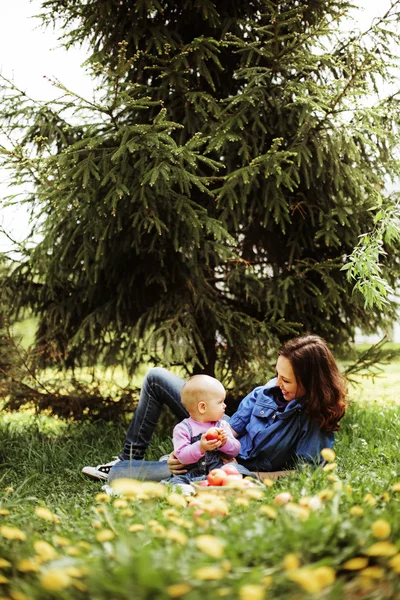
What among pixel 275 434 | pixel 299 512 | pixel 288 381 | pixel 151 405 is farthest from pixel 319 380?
pixel 299 512

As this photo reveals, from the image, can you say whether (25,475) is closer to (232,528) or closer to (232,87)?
(232,528)

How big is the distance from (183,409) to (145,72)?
242 cm

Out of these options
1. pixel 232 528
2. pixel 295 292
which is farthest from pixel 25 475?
pixel 232 528

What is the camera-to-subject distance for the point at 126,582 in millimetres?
1379

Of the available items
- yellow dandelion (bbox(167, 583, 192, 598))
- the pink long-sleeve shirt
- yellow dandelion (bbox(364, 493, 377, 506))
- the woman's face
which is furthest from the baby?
yellow dandelion (bbox(167, 583, 192, 598))

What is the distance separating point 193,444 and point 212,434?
15cm

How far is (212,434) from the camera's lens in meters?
2.86

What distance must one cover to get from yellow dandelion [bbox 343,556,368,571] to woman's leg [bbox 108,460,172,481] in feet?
6.11

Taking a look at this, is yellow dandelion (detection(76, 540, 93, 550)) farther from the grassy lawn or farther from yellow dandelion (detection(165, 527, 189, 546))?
yellow dandelion (detection(165, 527, 189, 546))

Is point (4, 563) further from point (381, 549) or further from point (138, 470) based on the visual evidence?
point (138, 470)

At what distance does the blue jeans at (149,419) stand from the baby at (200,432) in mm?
393

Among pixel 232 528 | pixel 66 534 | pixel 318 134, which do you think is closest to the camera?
pixel 232 528

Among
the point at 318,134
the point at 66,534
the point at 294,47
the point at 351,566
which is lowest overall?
the point at 66,534

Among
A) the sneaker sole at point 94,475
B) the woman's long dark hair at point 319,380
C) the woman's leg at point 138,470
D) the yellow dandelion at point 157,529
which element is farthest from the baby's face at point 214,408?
the yellow dandelion at point 157,529
